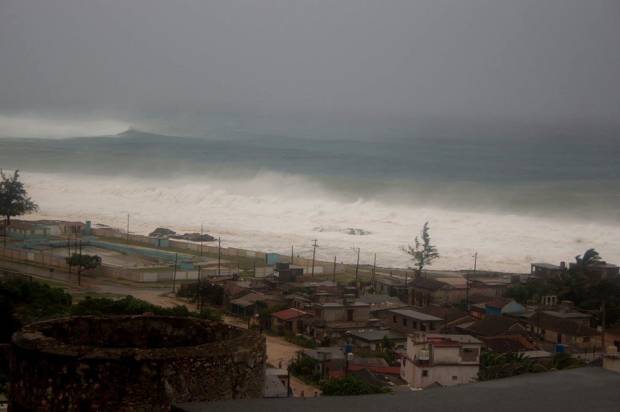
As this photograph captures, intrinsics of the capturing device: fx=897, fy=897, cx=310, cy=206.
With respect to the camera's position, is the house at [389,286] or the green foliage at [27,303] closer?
the green foliage at [27,303]

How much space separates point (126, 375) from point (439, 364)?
242 inches

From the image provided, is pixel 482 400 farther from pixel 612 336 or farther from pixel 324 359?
pixel 612 336

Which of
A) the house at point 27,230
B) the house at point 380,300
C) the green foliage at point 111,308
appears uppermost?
the house at point 27,230

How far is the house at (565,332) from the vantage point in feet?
36.4

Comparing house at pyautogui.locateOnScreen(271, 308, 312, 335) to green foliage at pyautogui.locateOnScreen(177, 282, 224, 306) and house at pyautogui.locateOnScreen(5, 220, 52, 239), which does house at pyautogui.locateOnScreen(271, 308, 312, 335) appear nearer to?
green foliage at pyautogui.locateOnScreen(177, 282, 224, 306)

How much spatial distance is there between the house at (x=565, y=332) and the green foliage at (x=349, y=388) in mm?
3850

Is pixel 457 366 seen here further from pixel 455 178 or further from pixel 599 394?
pixel 455 178

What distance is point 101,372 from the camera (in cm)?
285

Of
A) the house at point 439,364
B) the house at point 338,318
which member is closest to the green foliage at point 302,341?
the house at point 338,318

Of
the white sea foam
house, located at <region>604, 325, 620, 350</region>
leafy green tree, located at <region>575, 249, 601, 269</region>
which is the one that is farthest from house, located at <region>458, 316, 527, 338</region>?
the white sea foam

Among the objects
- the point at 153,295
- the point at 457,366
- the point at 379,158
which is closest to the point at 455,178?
the point at 379,158

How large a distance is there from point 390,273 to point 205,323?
13.0 meters

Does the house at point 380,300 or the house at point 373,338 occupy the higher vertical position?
the house at point 380,300

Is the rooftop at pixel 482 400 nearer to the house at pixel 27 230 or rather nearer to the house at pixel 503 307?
the house at pixel 503 307
